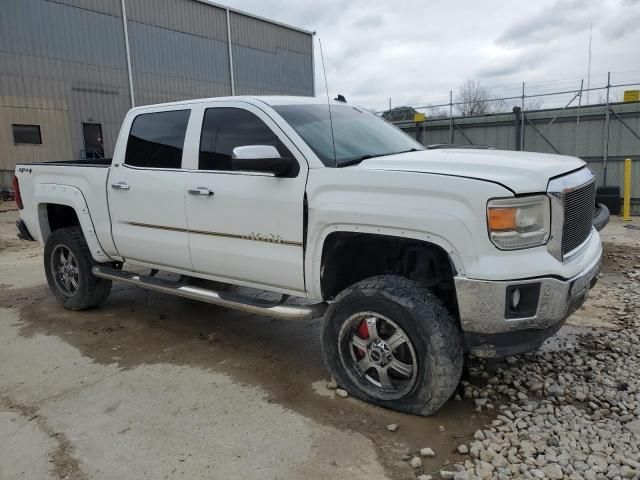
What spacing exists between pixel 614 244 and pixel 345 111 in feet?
19.7

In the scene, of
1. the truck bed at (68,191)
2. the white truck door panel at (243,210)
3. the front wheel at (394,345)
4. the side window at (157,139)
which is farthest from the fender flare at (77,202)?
the front wheel at (394,345)

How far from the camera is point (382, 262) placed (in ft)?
12.1

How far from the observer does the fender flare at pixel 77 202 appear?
200 inches

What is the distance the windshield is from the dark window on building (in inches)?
694

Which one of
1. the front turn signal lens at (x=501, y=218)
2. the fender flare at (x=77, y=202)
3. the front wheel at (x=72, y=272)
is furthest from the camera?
the front wheel at (x=72, y=272)

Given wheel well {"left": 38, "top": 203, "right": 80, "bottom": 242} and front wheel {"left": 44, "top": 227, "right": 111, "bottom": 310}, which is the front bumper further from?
wheel well {"left": 38, "top": 203, "right": 80, "bottom": 242}

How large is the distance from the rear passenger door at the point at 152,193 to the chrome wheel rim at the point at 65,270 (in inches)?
39.6

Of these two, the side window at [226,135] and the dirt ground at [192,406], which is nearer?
the dirt ground at [192,406]

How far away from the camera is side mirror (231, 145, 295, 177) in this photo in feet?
11.0

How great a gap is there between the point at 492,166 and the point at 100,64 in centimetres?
2023

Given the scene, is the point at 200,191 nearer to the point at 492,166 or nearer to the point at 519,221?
the point at 492,166

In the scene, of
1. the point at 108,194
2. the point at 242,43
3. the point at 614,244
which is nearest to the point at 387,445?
the point at 108,194

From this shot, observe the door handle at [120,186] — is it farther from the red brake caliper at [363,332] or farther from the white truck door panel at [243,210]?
the red brake caliper at [363,332]

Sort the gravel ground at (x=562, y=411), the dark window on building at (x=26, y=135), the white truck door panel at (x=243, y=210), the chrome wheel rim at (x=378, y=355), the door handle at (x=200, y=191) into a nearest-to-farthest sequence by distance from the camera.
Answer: the gravel ground at (x=562, y=411) → the chrome wheel rim at (x=378, y=355) → the white truck door panel at (x=243, y=210) → the door handle at (x=200, y=191) → the dark window on building at (x=26, y=135)
